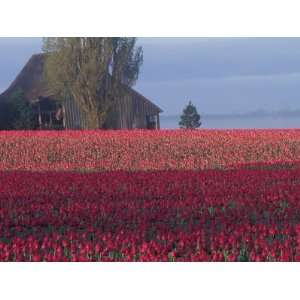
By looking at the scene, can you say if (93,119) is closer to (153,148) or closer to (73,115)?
(73,115)

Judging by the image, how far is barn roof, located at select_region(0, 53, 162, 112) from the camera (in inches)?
1122

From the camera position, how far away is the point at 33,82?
30.3m

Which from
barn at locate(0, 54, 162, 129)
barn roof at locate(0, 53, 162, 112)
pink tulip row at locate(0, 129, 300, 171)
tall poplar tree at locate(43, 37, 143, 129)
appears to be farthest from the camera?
barn roof at locate(0, 53, 162, 112)

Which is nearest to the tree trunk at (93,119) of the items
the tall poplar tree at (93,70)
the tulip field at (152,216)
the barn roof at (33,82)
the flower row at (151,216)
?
the tall poplar tree at (93,70)

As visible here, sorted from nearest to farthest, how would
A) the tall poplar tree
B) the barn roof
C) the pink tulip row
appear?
the pink tulip row → the tall poplar tree → the barn roof

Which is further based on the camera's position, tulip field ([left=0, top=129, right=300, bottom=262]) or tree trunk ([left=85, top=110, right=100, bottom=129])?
tree trunk ([left=85, top=110, right=100, bottom=129])

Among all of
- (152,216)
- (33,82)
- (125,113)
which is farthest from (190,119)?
(152,216)

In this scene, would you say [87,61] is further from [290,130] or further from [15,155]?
[290,130]

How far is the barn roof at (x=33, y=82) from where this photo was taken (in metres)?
28.5

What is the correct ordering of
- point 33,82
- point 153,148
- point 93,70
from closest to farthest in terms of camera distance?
point 153,148 → point 93,70 → point 33,82

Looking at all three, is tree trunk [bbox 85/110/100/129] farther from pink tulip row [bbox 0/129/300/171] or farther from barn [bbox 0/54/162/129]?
pink tulip row [bbox 0/129/300/171]

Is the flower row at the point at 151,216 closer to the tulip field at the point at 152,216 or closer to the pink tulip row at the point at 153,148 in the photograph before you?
the tulip field at the point at 152,216

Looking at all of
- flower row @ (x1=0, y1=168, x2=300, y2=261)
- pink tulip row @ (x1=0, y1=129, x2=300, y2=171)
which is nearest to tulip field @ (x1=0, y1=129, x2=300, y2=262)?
flower row @ (x1=0, y1=168, x2=300, y2=261)
